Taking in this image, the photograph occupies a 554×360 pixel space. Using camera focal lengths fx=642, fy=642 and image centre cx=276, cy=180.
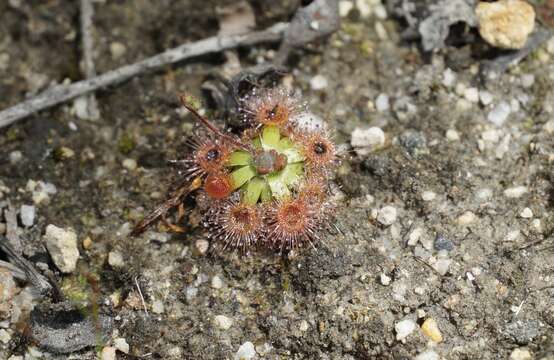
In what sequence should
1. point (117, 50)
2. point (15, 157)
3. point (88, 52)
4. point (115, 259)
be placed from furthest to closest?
point (117, 50)
point (88, 52)
point (15, 157)
point (115, 259)

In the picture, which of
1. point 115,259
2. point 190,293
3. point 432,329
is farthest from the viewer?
point 115,259

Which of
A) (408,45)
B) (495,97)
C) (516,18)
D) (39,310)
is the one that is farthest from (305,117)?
(39,310)

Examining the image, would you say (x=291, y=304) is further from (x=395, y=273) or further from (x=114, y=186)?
Answer: (x=114, y=186)

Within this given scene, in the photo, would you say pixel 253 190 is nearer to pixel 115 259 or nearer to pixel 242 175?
pixel 242 175

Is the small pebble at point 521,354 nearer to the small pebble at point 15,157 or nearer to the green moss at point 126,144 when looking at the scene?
the green moss at point 126,144

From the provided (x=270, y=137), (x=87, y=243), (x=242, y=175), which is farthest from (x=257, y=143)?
(x=87, y=243)
